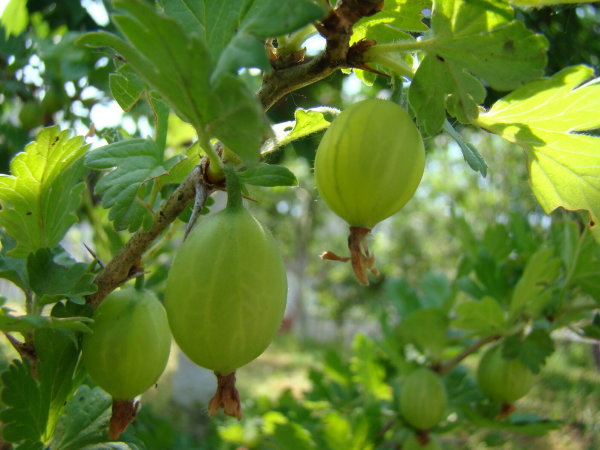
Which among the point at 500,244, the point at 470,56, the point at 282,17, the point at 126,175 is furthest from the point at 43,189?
the point at 500,244

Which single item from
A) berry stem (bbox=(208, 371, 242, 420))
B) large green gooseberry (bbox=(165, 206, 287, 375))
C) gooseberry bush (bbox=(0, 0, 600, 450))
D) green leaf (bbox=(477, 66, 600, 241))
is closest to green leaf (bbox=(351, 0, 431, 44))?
gooseberry bush (bbox=(0, 0, 600, 450))

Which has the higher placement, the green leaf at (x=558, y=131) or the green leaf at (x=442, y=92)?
the green leaf at (x=442, y=92)

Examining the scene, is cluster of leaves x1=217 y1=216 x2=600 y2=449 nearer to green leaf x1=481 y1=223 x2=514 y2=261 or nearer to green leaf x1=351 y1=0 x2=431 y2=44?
green leaf x1=481 y1=223 x2=514 y2=261

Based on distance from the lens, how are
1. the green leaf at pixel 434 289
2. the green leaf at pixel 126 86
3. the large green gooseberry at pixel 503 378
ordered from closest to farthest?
1. the green leaf at pixel 126 86
2. the large green gooseberry at pixel 503 378
3. the green leaf at pixel 434 289

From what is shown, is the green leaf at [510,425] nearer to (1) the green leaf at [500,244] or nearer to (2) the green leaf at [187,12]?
(1) the green leaf at [500,244]

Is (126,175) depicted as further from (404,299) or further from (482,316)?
(404,299)

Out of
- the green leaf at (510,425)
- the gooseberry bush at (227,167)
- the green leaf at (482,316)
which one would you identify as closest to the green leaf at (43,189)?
the gooseberry bush at (227,167)
